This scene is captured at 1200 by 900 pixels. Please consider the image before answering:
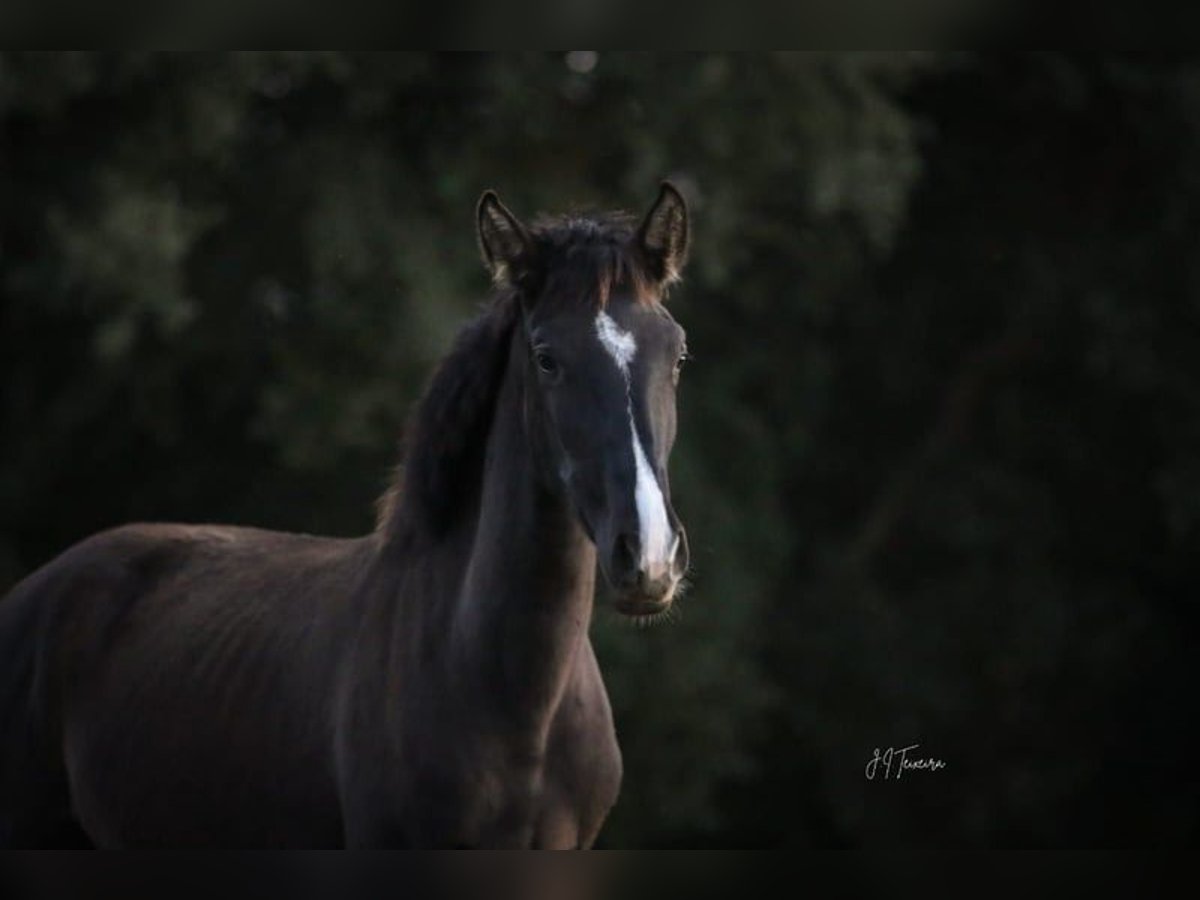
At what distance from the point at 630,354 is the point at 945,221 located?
473 inches

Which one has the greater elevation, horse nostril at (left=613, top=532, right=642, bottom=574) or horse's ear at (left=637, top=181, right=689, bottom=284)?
horse's ear at (left=637, top=181, right=689, bottom=284)

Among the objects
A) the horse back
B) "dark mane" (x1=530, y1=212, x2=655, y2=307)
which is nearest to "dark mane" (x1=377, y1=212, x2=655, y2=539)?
"dark mane" (x1=530, y1=212, x2=655, y2=307)

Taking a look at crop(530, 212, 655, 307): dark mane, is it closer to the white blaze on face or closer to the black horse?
the black horse

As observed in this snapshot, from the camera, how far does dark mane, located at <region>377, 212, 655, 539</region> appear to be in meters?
4.38

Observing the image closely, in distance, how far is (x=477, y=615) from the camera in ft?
14.3

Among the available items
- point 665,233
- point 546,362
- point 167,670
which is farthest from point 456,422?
point 167,670

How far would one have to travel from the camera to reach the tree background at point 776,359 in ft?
37.9

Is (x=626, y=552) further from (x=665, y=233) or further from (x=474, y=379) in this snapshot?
(x=665, y=233)

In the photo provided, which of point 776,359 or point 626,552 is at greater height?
point 776,359

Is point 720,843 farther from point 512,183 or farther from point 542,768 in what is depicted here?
point 542,768

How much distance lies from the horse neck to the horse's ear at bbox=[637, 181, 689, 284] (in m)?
0.40

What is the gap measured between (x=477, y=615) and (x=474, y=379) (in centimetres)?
59

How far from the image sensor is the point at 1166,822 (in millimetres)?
15281

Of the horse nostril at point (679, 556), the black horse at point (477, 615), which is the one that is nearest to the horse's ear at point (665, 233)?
the black horse at point (477, 615)
